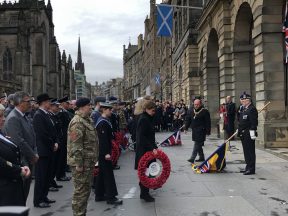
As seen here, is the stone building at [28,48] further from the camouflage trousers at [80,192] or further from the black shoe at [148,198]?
the camouflage trousers at [80,192]

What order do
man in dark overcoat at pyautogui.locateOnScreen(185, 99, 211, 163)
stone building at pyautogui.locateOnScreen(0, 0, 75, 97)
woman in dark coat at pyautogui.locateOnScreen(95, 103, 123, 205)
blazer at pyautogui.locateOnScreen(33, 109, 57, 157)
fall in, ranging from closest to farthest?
woman in dark coat at pyautogui.locateOnScreen(95, 103, 123, 205) → blazer at pyautogui.locateOnScreen(33, 109, 57, 157) → man in dark overcoat at pyautogui.locateOnScreen(185, 99, 211, 163) → stone building at pyautogui.locateOnScreen(0, 0, 75, 97)

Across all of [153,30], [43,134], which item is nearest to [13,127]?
[43,134]

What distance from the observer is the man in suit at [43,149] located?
754 centimetres

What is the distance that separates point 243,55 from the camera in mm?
19688

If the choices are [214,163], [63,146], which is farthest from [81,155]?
[214,163]

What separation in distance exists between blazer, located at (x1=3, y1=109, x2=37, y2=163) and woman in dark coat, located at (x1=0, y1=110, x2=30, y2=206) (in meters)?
1.32

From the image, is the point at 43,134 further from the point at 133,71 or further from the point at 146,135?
the point at 133,71

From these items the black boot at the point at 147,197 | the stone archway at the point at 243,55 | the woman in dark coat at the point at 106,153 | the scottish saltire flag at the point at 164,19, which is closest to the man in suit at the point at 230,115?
the stone archway at the point at 243,55

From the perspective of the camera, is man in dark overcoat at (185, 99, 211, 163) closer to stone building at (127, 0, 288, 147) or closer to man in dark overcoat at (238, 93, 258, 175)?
man in dark overcoat at (238, 93, 258, 175)

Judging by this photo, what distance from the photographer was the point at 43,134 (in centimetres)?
777

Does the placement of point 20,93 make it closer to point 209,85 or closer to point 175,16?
point 209,85

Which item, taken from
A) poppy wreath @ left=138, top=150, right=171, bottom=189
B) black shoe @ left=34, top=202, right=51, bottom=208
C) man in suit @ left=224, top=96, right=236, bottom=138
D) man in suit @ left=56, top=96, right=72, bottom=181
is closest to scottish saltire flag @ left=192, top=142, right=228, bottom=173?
poppy wreath @ left=138, top=150, right=171, bottom=189

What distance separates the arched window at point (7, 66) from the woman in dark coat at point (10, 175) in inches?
2264

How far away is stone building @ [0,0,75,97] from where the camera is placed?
57.9m
